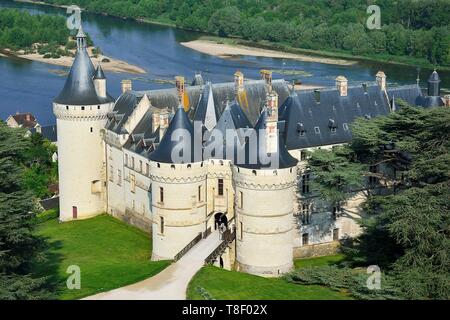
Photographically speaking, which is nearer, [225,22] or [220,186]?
[220,186]

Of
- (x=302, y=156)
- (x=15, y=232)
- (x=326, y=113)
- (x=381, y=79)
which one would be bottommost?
(x=15, y=232)

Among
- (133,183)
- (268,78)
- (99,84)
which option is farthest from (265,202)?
(99,84)

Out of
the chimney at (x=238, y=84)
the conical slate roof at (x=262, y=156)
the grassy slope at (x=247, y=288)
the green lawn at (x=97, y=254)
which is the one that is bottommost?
the green lawn at (x=97, y=254)

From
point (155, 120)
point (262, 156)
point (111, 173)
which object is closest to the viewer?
point (262, 156)

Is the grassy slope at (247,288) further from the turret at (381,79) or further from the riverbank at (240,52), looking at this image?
the riverbank at (240,52)

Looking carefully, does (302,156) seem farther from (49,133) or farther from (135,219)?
(49,133)

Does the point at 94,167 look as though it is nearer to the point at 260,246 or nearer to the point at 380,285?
the point at 260,246

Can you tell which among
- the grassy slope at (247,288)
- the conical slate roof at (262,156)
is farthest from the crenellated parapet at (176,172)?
the grassy slope at (247,288)

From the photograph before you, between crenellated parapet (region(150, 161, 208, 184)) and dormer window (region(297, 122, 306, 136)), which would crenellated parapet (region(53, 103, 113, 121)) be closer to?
crenellated parapet (region(150, 161, 208, 184))
